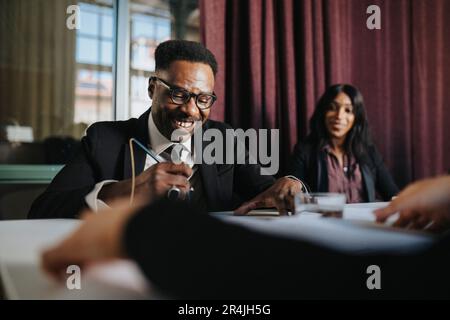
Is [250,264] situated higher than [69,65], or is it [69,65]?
[69,65]

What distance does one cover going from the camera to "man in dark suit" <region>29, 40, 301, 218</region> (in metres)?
0.70

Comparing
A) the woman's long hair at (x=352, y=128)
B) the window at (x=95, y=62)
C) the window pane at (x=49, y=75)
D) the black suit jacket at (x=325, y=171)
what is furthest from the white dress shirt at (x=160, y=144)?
the woman's long hair at (x=352, y=128)

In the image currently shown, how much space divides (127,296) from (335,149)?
1157mm

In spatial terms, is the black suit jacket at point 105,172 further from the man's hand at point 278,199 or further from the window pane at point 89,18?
the window pane at point 89,18

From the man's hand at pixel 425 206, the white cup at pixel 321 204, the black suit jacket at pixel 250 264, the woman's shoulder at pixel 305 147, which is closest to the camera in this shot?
the black suit jacket at pixel 250 264

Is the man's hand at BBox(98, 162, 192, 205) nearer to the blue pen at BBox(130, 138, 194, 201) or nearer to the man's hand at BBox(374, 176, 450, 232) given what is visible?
the blue pen at BBox(130, 138, 194, 201)

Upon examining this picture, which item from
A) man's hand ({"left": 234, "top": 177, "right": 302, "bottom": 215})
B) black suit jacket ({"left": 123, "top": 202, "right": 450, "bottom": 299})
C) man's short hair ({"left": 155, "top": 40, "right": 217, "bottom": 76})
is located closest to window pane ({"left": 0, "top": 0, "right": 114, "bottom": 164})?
man's short hair ({"left": 155, "top": 40, "right": 217, "bottom": 76})

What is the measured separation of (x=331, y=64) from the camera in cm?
130

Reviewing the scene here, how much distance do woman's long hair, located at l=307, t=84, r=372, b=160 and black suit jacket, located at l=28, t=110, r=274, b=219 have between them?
0.53 metres

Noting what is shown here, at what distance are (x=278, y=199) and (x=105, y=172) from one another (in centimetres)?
34

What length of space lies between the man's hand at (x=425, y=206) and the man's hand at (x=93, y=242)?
35cm

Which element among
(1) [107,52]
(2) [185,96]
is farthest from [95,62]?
(2) [185,96]

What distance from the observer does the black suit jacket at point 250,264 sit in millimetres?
260

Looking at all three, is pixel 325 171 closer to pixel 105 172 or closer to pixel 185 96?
pixel 185 96
